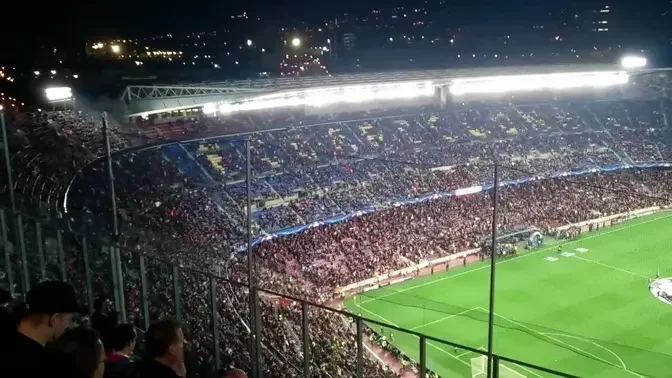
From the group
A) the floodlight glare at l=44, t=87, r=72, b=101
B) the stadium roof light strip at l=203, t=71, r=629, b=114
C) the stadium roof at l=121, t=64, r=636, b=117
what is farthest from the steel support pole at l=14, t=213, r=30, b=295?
the stadium roof light strip at l=203, t=71, r=629, b=114

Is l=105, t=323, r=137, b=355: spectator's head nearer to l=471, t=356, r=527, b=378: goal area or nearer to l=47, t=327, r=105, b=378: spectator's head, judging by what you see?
l=47, t=327, r=105, b=378: spectator's head

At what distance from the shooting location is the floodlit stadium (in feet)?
30.6

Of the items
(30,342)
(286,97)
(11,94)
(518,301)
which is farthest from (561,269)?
(11,94)

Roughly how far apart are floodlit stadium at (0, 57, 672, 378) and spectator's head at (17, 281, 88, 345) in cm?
330

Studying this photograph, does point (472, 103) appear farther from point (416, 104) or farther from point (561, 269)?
point (561, 269)

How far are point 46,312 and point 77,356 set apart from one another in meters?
0.66

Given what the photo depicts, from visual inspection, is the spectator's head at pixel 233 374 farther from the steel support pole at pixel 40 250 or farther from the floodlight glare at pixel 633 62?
the floodlight glare at pixel 633 62

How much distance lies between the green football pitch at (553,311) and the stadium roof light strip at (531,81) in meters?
12.6

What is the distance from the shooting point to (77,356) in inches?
112

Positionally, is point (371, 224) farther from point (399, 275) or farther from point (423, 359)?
point (423, 359)

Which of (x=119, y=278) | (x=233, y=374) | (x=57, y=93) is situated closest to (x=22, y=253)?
(x=119, y=278)

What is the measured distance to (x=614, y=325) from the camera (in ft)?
72.2

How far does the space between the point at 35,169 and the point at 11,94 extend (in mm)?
23780

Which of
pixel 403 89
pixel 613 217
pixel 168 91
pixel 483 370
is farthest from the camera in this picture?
pixel 403 89
